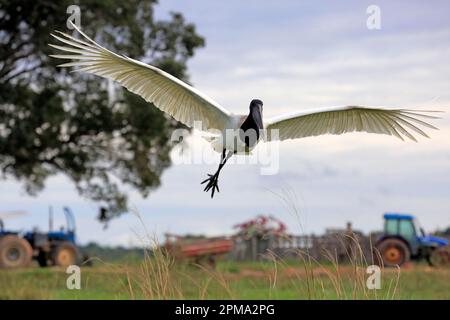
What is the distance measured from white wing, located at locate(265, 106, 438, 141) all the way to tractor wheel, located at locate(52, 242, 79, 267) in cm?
1451

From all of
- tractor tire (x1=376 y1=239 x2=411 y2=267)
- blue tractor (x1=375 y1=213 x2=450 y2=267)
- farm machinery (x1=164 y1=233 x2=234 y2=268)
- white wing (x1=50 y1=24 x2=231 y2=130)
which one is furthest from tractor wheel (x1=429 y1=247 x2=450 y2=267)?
white wing (x1=50 y1=24 x2=231 y2=130)

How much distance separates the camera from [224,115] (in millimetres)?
7348

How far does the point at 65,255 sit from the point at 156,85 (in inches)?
584

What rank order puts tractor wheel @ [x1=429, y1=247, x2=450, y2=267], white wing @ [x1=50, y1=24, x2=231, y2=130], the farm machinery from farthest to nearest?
1. tractor wheel @ [x1=429, y1=247, x2=450, y2=267]
2. the farm machinery
3. white wing @ [x1=50, y1=24, x2=231, y2=130]

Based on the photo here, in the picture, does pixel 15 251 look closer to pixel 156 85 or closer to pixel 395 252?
pixel 395 252

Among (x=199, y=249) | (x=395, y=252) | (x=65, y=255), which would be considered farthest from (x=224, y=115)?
(x=65, y=255)

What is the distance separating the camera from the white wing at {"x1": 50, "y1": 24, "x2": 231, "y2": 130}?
714cm

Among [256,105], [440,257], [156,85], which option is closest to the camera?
[256,105]

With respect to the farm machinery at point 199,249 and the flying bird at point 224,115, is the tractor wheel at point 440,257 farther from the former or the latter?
the flying bird at point 224,115

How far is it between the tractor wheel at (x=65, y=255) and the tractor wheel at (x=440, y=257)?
9334 mm

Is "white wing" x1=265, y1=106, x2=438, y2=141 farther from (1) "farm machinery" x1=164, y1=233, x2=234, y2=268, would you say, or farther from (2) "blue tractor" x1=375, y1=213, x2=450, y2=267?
(2) "blue tractor" x1=375, y1=213, x2=450, y2=267

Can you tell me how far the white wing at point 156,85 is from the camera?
7.14m

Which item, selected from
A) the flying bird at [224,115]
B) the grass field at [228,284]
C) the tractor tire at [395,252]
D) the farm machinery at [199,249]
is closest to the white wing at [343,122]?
the flying bird at [224,115]
